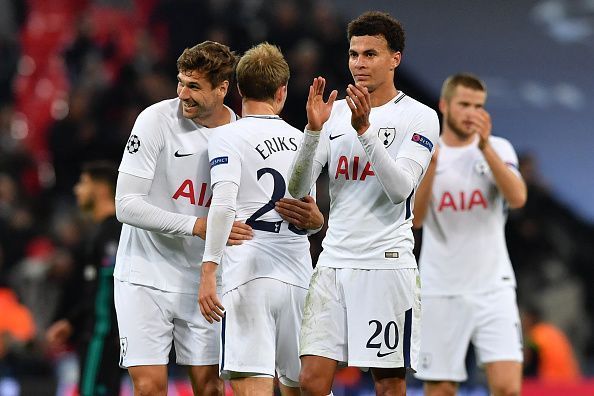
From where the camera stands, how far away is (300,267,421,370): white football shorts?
4.82m

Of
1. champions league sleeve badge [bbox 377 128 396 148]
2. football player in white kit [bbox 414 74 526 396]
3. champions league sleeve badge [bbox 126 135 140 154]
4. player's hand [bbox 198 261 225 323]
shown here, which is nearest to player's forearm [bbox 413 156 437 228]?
football player in white kit [bbox 414 74 526 396]

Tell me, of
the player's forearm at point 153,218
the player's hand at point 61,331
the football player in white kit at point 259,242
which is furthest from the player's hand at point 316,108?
the player's hand at point 61,331

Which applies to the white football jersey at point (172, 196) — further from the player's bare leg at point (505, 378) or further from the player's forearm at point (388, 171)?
the player's bare leg at point (505, 378)

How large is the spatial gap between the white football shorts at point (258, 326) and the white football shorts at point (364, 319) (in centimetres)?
9

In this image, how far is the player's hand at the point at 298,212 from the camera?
15.9 feet

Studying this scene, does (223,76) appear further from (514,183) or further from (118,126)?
(118,126)

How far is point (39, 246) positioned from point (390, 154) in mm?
6858

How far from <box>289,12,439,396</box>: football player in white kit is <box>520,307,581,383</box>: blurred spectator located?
17.2ft

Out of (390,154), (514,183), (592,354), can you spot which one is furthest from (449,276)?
(592,354)

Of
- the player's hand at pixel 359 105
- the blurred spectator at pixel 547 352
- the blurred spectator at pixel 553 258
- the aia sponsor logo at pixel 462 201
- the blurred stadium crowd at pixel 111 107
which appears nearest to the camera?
the player's hand at pixel 359 105

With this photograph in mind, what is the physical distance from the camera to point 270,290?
483 centimetres

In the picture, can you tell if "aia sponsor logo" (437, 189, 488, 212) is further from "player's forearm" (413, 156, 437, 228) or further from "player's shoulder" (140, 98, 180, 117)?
"player's shoulder" (140, 98, 180, 117)

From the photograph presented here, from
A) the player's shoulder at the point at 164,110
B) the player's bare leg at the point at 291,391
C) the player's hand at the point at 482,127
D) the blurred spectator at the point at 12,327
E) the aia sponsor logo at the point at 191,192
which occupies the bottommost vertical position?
the blurred spectator at the point at 12,327

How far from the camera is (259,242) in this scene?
192 inches
